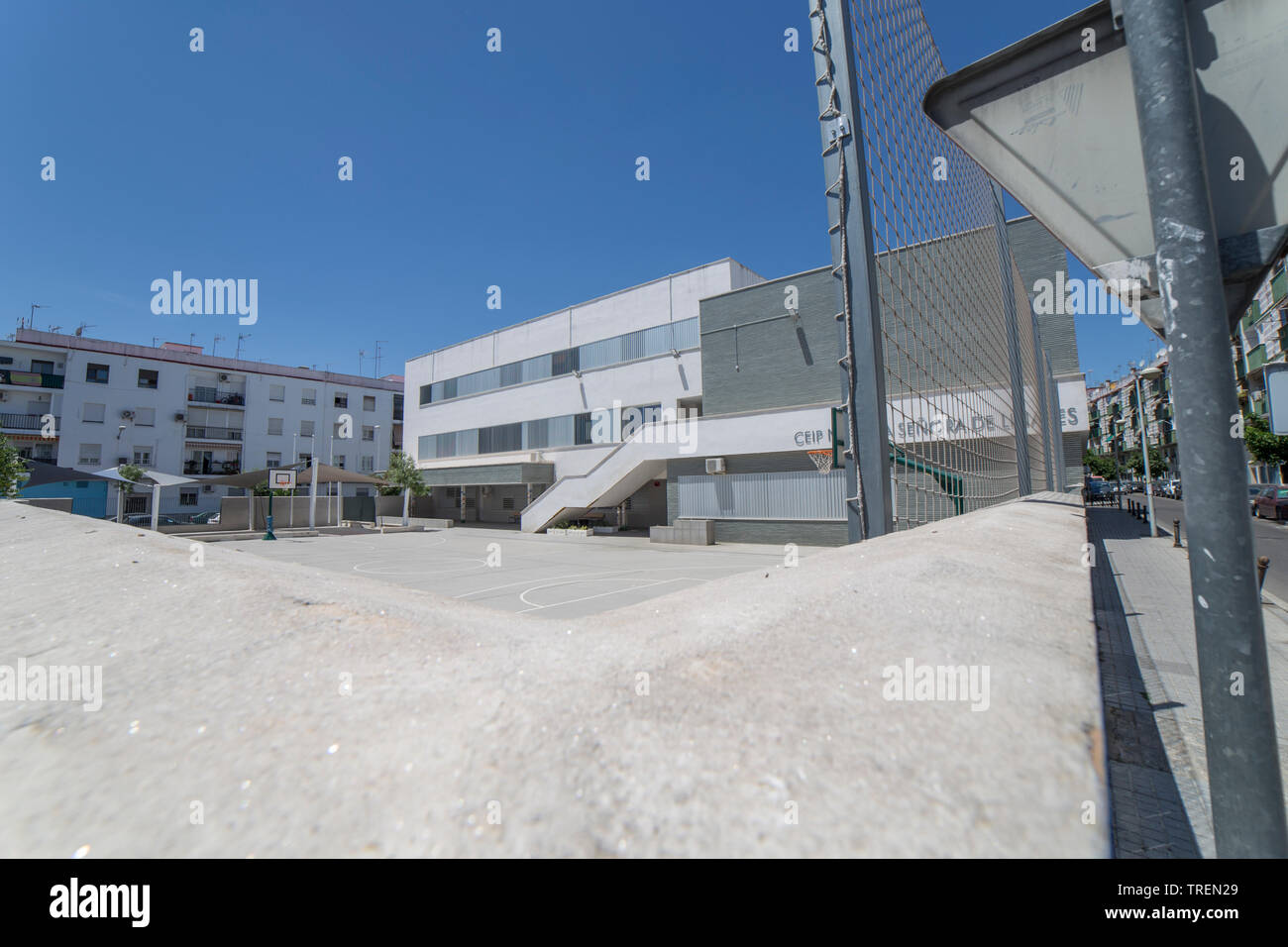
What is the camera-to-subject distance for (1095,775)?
2.43 ft

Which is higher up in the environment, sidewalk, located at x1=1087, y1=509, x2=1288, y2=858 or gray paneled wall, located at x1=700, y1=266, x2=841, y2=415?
gray paneled wall, located at x1=700, y1=266, x2=841, y2=415

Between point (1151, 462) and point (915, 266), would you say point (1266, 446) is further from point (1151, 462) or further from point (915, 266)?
point (915, 266)

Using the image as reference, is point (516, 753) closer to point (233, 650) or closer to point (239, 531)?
point (233, 650)

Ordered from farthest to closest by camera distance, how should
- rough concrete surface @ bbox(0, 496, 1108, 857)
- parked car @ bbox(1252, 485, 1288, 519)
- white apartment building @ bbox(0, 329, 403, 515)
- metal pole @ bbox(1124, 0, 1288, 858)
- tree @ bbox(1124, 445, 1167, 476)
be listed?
tree @ bbox(1124, 445, 1167, 476)
white apartment building @ bbox(0, 329, 403, 515)
parked car @ bbox(1252, 485, 1288, 519)
metal pole @ bbox(1124, 0, 1288, 858)
rough concrete surface @ bbox(0, 496, 1108, 857)

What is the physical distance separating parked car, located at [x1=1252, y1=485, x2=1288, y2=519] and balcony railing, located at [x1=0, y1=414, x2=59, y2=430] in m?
66.8

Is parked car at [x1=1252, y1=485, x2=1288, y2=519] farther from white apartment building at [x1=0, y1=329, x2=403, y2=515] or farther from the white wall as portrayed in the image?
white apartment building at [x1=0, y1=329, x2=403, y2=515]

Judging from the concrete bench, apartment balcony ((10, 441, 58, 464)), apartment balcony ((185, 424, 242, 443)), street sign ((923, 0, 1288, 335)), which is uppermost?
apartment balcony ((185, 424, 242, 443))

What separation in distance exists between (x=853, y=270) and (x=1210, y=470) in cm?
253

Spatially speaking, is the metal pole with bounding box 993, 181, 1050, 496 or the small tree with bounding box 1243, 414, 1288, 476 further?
the small tree with bounding box 1243, 414, 1288, 476

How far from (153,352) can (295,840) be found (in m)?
54.0

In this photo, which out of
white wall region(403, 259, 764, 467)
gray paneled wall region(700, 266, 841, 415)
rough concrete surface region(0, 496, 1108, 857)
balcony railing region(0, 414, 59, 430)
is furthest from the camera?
balcony railing region(0, 414, 59, 430)

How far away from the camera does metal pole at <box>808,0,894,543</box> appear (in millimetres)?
3195

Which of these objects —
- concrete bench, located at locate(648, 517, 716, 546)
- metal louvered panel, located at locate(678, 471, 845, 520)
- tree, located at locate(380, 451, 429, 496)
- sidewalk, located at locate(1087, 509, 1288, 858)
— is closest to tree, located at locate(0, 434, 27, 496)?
tree, located at locate(380, 451, 429, 496)

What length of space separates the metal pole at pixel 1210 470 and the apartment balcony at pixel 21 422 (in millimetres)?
53405
